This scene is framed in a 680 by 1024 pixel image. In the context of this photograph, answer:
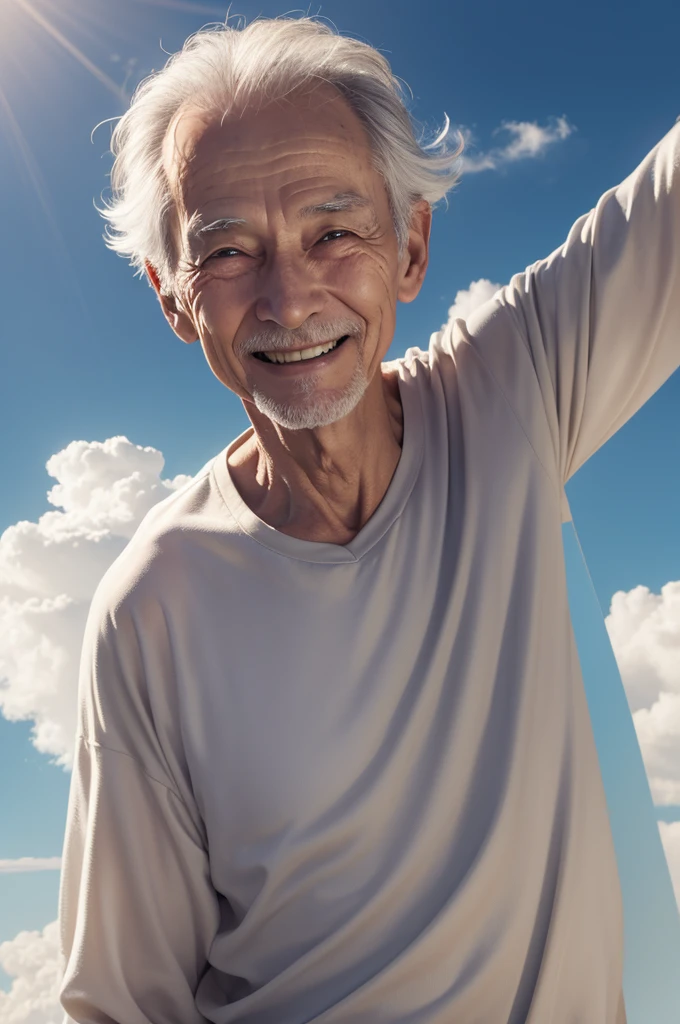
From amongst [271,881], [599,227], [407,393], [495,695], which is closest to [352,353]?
[407,393]

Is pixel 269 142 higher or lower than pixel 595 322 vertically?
higher

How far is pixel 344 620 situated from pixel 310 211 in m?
0.55

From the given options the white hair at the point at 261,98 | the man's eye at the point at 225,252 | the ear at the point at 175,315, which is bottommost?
the man's eye at the point at 225,252

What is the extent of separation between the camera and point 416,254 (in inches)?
55.6

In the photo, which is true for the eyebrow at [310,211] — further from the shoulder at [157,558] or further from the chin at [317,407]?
the shoulder at [157,558]

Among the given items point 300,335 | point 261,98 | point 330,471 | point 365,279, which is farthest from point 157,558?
point 261,98

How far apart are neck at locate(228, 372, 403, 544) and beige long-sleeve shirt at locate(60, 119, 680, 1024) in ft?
0.13

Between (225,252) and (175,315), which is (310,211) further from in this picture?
(175,315)

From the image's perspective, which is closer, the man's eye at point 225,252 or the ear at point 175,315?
the man's eye at point 225,252

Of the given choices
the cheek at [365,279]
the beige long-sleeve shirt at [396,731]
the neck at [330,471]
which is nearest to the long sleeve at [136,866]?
the beige long-sleeve shirt at [396,731]

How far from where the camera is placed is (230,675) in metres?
1.33

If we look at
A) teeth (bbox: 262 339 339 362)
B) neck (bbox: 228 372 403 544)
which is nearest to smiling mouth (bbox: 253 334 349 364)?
teeth (bbox: 262 339 339 362)

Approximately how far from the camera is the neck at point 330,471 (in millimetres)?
1354

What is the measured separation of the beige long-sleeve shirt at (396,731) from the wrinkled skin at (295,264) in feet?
0.37
